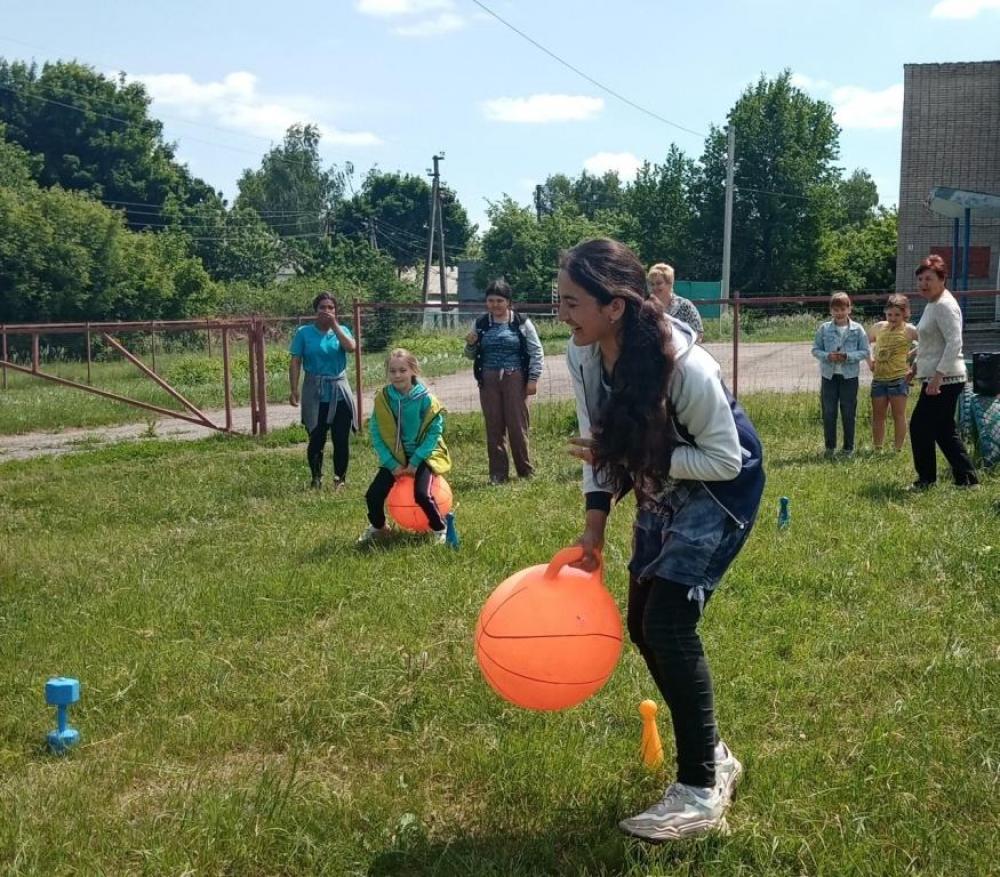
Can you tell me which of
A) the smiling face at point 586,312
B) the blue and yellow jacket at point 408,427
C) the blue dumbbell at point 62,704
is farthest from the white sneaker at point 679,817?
the blue and yellow jacket at point 408,427

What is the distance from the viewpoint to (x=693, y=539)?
10.8 feet

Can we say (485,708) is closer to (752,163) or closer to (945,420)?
(945,420)

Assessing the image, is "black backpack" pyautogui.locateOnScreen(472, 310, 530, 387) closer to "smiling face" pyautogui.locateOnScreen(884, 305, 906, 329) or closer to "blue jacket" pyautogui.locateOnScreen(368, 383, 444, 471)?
"blue jacket" pyautogui.locateOnScreen(368, 383, 444, 471)

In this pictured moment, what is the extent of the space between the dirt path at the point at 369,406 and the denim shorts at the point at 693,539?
13.8 meters

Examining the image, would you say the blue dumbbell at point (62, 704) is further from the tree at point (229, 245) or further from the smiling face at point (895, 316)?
the tree at point (229, 245)

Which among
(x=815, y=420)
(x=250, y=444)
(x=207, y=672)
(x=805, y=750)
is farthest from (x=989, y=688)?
(x=250, y=444)

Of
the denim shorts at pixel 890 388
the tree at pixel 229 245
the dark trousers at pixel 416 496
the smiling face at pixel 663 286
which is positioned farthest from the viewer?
the tree at pixel 229 245

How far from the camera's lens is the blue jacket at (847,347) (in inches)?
470

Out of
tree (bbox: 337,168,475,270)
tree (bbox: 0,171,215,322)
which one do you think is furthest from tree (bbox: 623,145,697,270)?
tree (bbox: 337,168,475,270)

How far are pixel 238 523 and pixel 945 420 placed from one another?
19.5 feet

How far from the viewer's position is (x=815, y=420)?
14.5 meters

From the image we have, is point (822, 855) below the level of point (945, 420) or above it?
below

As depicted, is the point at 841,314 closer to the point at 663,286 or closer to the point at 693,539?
the point at 663,286

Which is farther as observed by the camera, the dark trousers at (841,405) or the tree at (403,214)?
the tree at (403,214)
